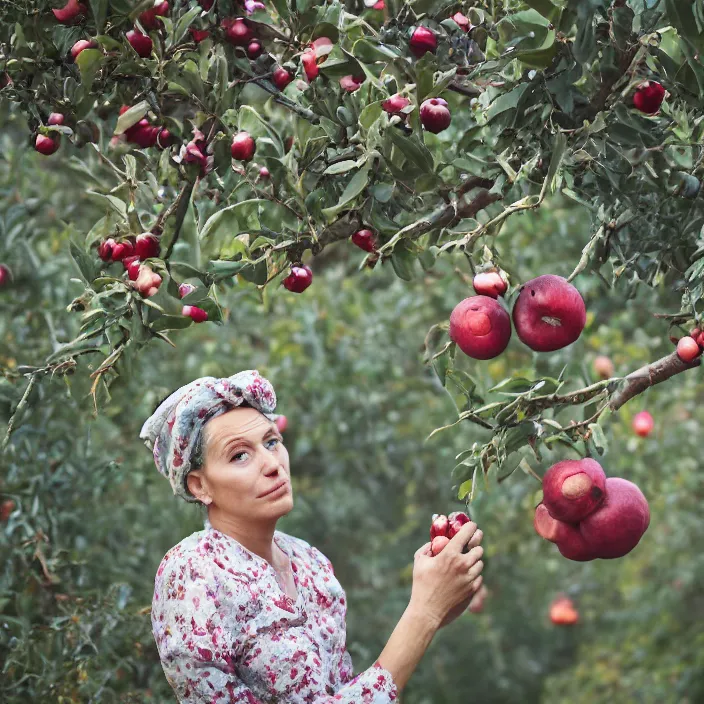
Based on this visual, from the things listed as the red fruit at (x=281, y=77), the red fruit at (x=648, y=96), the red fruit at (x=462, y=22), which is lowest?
the red fruit at (x=648, y=96)

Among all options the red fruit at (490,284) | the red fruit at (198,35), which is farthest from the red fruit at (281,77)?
the red fruit at (490,284)

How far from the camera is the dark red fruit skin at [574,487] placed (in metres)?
1.61

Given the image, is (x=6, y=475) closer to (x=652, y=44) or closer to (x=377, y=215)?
(x=377, y=215)

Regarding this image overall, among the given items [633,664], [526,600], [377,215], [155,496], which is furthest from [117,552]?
[526,600]

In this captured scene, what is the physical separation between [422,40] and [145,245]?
1.80 ft

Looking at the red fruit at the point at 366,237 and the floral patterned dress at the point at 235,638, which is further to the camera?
the red fruit at the point at 366,237

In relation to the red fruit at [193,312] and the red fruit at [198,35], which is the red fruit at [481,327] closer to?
the red fruit at [193,312]

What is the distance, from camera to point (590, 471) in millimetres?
1622

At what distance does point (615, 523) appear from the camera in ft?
5.37

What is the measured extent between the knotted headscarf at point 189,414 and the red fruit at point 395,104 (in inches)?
17.9

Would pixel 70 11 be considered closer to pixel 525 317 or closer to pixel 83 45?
pixel 83 45

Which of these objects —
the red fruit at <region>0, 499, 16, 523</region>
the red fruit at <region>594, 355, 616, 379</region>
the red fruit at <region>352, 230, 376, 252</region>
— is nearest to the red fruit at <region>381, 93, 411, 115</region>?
the red fruit at <region>352, 230, 376, 252</region>

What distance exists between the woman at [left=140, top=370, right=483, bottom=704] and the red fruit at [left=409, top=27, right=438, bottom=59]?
0.58m

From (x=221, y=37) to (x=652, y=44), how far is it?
0.72 meters
